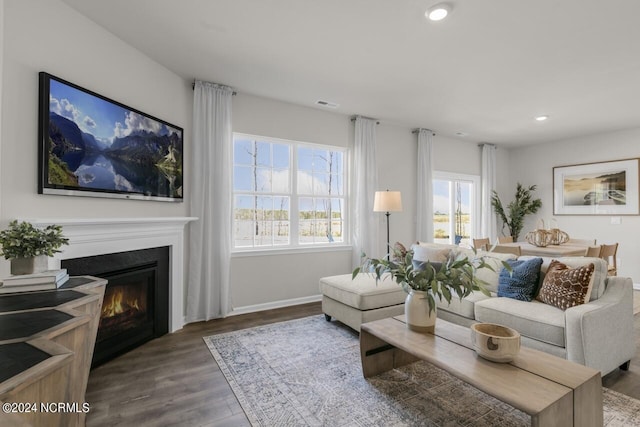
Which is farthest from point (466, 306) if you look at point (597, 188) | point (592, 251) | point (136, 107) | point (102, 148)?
point (597, 188)

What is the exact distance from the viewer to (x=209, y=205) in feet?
11.7

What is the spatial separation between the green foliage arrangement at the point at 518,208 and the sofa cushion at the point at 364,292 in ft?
14.9

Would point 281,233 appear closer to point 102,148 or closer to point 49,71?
point 102,148

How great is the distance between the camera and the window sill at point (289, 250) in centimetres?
391

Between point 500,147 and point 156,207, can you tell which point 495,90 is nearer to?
point 500,147

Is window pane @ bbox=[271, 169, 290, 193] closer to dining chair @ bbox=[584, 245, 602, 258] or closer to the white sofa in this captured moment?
the white sofa

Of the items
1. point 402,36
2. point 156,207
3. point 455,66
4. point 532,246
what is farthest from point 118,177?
point 532,246

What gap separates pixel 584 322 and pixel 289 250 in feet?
10.2

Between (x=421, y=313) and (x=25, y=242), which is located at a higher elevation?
(x=25, y=242)

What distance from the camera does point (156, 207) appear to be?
320cm

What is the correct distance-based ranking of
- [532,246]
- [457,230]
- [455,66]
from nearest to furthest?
[455,66] < [532,246] < [457,230]

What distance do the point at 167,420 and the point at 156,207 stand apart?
2.05 m

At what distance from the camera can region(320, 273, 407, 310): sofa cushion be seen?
302cm

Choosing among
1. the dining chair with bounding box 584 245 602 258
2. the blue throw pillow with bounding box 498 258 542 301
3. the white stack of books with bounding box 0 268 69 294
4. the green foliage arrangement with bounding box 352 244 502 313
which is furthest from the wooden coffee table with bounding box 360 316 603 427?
the dining chair with bounding box 584 245 602 258
